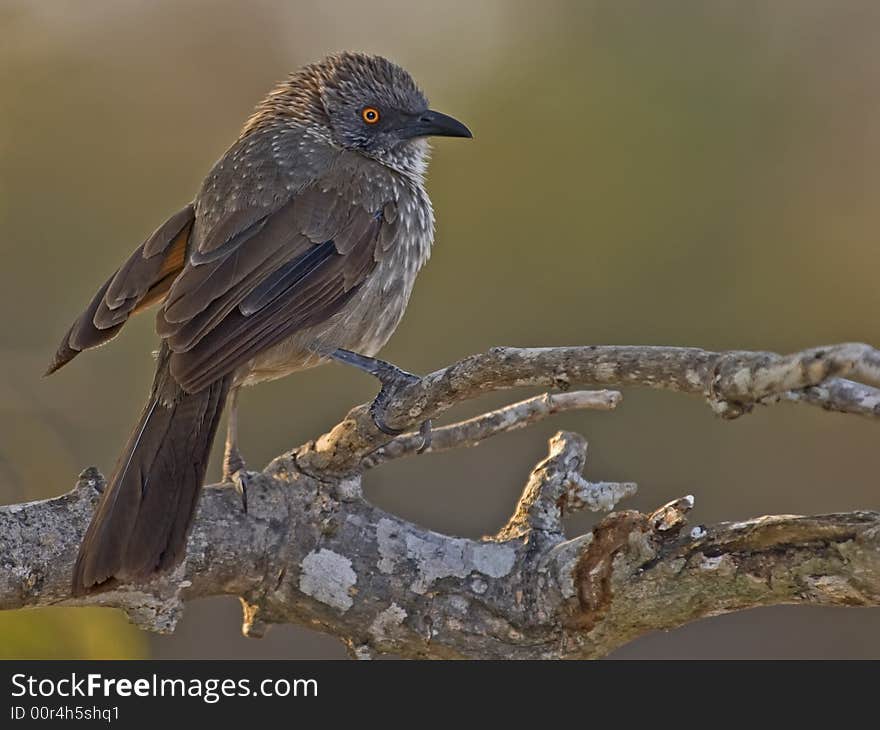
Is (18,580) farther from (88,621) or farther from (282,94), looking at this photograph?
(282,94)

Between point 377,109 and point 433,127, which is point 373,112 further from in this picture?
point 433,127

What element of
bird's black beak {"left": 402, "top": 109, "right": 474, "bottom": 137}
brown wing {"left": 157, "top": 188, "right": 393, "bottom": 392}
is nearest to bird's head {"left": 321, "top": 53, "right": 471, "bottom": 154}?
bird's black beak {"left": 402, "top": 109, "right": 474, "bottom": 137}

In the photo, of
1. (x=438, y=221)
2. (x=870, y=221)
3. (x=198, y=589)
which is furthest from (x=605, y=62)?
(x=198, y=589)

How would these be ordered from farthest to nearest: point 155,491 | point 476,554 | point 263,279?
point 263,279 → point 476,554 → point 155,491

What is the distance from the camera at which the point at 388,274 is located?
4836mm

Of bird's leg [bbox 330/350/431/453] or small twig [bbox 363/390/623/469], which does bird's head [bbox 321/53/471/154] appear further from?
small twig [bbox 363/390/623/469]

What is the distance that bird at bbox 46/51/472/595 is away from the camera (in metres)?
3.92

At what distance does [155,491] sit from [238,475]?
467 millimetres

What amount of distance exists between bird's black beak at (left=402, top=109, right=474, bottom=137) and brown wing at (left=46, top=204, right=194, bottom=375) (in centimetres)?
105

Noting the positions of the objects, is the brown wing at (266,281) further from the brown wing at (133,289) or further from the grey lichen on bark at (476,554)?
the grey lichen on bark at (476,554)

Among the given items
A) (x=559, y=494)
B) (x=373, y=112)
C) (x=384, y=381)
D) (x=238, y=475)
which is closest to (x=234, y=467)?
(x=238, y=475)

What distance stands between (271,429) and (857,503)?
10.5 ft

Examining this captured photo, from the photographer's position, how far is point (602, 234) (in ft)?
22.8

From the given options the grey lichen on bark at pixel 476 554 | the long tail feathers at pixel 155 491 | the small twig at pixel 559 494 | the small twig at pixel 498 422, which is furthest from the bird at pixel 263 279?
the small twig at pixel 559 494
